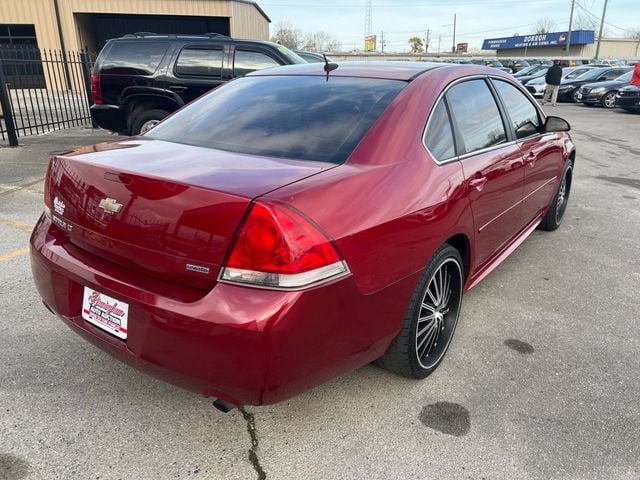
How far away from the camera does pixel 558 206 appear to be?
16.5ft

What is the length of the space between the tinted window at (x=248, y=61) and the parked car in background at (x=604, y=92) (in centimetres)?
1670

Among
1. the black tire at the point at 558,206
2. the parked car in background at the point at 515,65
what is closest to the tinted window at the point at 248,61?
the black tire at the point at 558,206

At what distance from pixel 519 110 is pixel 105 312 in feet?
10.6

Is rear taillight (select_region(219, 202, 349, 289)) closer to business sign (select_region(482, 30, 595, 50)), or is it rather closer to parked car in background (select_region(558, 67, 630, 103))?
parked car in background (select_region(558, 67, 630, 103))

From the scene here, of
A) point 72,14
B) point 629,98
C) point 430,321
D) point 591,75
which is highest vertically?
point 72,14

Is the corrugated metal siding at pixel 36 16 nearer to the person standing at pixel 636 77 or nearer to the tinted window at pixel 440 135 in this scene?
the person standing at pixel 636 77

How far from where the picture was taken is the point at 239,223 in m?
1.73

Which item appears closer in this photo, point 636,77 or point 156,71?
point 156,71

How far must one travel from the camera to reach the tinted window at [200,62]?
789cm

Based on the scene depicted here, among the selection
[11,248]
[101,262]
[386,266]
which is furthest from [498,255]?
[11,248]

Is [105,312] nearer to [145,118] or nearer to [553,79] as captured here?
[145,118]

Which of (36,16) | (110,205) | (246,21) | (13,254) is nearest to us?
(110,205)

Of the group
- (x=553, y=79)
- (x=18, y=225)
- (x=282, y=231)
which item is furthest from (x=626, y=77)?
(x=282, y=231)

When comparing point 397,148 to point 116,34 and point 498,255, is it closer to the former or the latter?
point 498,255
